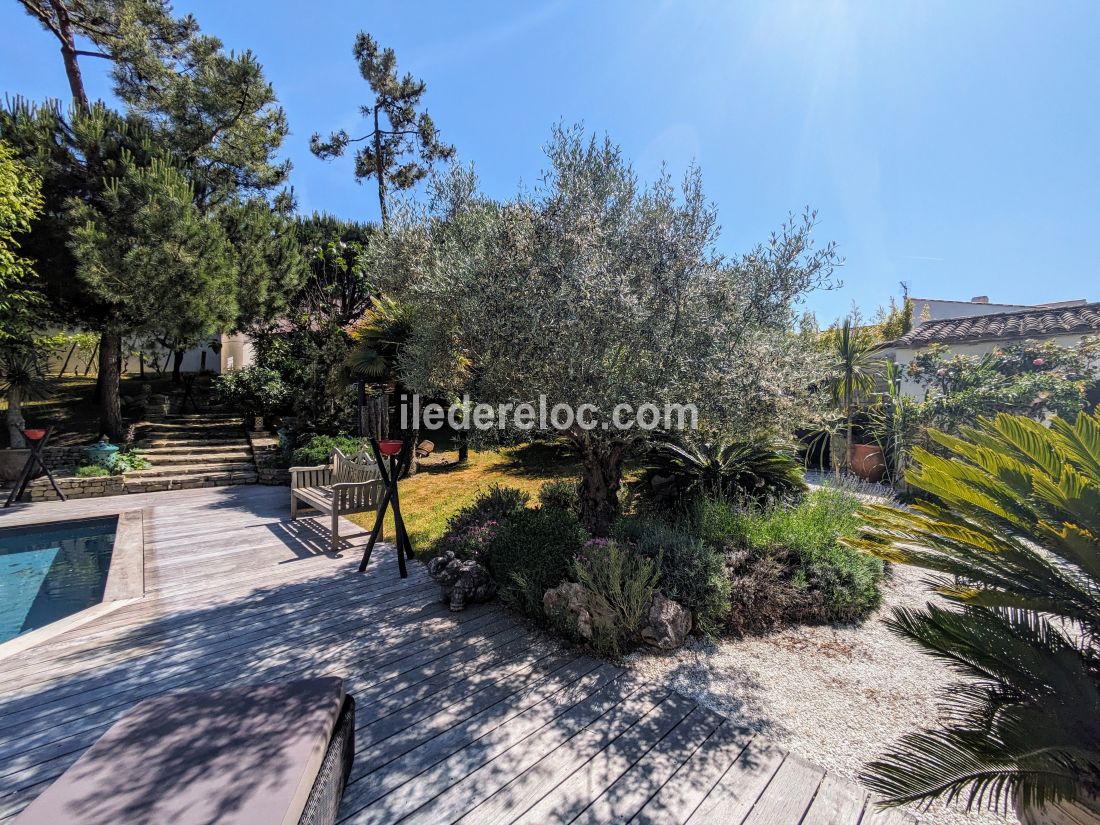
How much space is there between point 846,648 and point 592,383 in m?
3.23

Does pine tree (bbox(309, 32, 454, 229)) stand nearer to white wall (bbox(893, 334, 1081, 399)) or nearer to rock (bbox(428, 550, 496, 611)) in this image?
rock (bbox(428, 550, 496, 611))

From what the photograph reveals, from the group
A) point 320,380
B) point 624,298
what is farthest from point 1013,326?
point 320,380

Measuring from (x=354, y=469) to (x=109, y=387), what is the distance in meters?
9.92

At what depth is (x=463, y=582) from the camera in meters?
4.62

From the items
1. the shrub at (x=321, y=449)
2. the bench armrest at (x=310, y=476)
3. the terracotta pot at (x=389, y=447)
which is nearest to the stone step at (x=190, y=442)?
the shrub at (x=321, y=449)

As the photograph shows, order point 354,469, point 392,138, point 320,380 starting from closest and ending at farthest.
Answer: point 354,469, point 320,380, point 392,138

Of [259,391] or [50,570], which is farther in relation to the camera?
[259,391]

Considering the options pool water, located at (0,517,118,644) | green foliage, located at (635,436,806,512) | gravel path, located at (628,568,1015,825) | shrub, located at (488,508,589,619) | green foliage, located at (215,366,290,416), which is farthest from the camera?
green foliage, located at (215,366,290,416)

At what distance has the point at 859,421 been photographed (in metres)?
12.3

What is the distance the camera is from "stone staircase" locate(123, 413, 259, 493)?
1107 cm

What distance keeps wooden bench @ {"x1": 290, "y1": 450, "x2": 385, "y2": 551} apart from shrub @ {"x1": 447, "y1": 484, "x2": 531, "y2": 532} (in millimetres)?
1328

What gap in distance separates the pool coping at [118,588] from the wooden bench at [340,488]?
80.9 inches

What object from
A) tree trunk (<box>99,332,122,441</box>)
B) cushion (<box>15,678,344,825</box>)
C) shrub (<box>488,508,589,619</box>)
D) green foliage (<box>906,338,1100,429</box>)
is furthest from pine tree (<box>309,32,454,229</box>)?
cushion (<box>15,678,344,825</box>)

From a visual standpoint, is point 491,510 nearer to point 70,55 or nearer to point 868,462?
point 868,462
